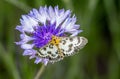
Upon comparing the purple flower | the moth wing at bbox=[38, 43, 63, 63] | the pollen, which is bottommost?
the moth wing at bbox=[38, 43, 63, 63]

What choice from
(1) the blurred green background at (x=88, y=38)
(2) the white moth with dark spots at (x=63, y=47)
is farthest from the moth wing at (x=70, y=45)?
(1) the blurred green background at (x=88, y=38)

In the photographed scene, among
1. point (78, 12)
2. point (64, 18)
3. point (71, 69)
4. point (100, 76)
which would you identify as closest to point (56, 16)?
point (64, 18)

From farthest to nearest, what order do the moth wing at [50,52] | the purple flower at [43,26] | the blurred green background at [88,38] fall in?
the blurred green background at [88,38] → the purple flower at [43,26] → the moth wing at [50,52]

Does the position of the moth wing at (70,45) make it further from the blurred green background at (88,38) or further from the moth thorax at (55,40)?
the blurred green background at (88,38)

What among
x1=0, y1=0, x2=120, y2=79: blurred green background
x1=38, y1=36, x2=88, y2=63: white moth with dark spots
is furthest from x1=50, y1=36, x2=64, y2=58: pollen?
x1=0, y1=0, x2=120, y2=79: blurred green background

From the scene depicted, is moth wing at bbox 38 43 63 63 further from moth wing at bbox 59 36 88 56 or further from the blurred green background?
the blurred green background
